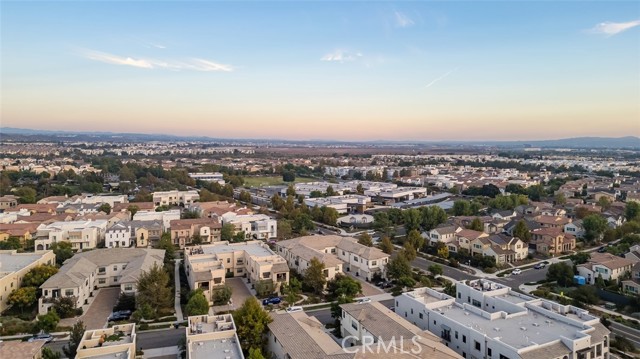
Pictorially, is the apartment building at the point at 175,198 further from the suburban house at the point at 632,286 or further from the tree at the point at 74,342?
the suburban house at the point at 632,286

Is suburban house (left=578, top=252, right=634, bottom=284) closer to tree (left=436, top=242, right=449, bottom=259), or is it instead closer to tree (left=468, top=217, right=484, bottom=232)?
tree (left=436, top=242, right=449, bottom=259)

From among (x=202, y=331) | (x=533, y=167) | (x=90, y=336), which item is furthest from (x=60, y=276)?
(x=533, y=167)

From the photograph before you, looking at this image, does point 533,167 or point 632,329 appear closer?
point 632,329

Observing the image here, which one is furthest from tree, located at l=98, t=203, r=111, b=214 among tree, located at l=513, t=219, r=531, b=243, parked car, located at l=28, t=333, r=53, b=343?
tree, located at l=513, t=219, r=531, b=243

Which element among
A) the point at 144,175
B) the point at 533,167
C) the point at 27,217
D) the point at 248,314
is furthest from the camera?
the point at 533,167

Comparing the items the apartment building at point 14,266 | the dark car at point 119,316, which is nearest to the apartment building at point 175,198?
the apartment building at point 14,266

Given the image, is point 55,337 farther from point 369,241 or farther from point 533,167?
point 533,167

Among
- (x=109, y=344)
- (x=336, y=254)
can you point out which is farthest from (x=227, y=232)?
(x=109, y=344)
